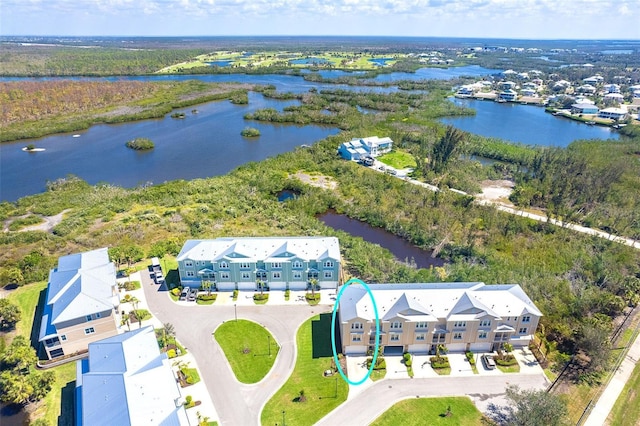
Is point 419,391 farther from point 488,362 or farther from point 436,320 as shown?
point 488,362

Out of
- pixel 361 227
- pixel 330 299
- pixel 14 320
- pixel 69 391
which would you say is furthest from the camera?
pixel 361 227

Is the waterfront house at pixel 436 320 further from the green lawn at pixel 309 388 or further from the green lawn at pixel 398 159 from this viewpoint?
the green lawn at pixel 398 159

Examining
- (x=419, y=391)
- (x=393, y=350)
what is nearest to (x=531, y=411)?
(x=419, y=391)

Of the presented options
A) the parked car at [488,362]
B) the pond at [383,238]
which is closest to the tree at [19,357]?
the parked car at [488,362]

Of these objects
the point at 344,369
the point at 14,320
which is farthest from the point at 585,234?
the point at 14,320

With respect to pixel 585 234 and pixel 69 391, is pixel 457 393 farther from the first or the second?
pixel 585 234

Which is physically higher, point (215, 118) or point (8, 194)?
point (215, 118)

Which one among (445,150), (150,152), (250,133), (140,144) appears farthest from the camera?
(250,133)
